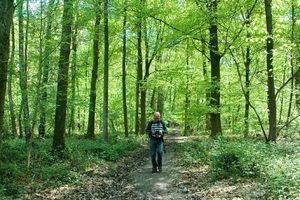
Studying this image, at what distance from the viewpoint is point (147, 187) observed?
27.0 feet

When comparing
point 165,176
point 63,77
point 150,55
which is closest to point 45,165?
point 63,77

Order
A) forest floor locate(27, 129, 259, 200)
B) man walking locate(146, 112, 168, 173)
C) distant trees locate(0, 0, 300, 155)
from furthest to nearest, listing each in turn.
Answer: man walking locate(146, 112, 168, 173) < distant trees locate(0, 0, 300, 155) < forest floor locate(27, 129, 259, 200)

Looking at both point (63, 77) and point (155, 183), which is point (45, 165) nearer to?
point (63, 77)

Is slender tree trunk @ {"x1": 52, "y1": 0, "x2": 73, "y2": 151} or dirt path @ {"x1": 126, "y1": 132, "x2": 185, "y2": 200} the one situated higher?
slender tree trunk @ {"x1": 52, "y1": 0, "x2": 73, "y2": 151}

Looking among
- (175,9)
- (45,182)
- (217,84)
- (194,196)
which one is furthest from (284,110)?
(45,182)

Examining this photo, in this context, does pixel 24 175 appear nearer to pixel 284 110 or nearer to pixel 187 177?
pixel 187 177

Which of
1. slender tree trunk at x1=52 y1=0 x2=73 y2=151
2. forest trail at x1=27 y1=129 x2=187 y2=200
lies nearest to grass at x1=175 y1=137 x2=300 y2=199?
forest trail at x1=27 y1=129 x2=187 y2=200

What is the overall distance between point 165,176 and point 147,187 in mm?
1448

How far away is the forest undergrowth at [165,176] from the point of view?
6.26 metres

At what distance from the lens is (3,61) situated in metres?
5.48

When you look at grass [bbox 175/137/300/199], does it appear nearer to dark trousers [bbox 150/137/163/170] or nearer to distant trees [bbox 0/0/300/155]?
dark trousers [bbox 150/137/163/170]

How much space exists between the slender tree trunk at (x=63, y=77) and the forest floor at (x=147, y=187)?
2150 mm

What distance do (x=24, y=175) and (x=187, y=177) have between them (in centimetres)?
490

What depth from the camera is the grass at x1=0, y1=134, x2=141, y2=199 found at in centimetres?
751
